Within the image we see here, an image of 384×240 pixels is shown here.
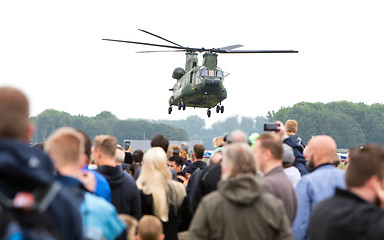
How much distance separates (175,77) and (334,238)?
3279cm

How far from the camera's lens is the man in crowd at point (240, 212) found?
3.93 metres

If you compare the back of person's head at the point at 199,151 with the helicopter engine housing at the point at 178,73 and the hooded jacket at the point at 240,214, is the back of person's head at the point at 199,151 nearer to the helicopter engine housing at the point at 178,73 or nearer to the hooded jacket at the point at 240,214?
the hooded jacket at the point at 240,214

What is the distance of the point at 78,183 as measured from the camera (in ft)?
11.3

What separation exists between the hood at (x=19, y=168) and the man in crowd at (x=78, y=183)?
770mm

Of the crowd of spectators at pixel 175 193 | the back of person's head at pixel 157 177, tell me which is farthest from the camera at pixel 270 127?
the back of person's head at pixel 157 177

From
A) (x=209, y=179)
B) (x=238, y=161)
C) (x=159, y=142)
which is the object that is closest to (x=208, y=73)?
(x=159, y=142)

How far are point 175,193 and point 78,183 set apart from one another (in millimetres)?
2636

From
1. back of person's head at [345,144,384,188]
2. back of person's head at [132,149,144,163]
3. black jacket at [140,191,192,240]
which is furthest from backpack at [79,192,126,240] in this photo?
back of person's head at [132,149,144,163]

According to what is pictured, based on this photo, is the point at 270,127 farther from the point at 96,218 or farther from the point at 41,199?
the point at 41,199

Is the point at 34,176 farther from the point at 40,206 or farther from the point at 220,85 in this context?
the point at 220,85

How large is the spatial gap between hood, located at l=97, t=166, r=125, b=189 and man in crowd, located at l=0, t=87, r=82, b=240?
9.17ft

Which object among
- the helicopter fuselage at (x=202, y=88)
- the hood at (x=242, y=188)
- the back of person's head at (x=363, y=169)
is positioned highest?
the helicopter fuselage at (x=202, y=88)

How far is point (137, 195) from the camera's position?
19.0ft

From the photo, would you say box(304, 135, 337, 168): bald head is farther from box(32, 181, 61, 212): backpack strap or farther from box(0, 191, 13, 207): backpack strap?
box(0, 191, 13, 207): backpack strap
